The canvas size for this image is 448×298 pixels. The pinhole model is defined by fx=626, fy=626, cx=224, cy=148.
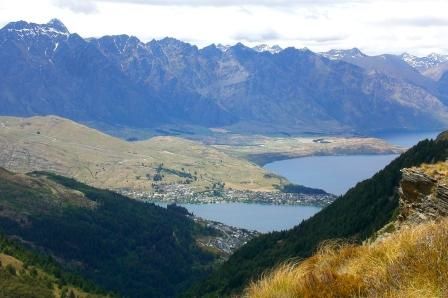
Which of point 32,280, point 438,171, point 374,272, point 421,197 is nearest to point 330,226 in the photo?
point 32,280

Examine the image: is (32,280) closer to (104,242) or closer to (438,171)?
(438,171)

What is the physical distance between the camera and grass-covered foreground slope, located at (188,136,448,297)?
255ft

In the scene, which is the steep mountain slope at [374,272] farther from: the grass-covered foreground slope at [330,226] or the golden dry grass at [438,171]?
the grass-covered foreground slope at [330,226]

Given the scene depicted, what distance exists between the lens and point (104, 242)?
170500 millimetres

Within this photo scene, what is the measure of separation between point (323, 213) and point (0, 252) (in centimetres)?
5609

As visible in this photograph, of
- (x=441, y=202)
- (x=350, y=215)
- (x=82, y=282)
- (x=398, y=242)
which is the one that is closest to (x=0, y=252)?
(x=82, y=282)

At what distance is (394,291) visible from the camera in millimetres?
9719

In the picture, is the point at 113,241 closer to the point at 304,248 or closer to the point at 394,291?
the point at 304,248

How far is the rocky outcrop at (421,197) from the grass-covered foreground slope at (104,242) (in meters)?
117

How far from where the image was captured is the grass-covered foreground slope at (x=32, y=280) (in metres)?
68.4

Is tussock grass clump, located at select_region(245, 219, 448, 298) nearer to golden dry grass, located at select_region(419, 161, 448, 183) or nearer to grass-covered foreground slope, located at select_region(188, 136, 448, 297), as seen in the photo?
golden dry grass, located at select_region(419, 161, 448, 183)

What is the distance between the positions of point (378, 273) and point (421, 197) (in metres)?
11.0

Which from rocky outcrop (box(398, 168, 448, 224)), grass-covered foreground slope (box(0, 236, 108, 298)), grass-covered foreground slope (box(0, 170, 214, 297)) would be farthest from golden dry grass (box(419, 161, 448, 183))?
grass-covered foreground slope (box(0, 170, 214, 297))

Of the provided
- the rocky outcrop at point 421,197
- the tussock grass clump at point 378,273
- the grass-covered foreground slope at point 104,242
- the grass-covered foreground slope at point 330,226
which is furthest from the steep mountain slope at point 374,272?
the grass-covered foreground slope at point 104,242
